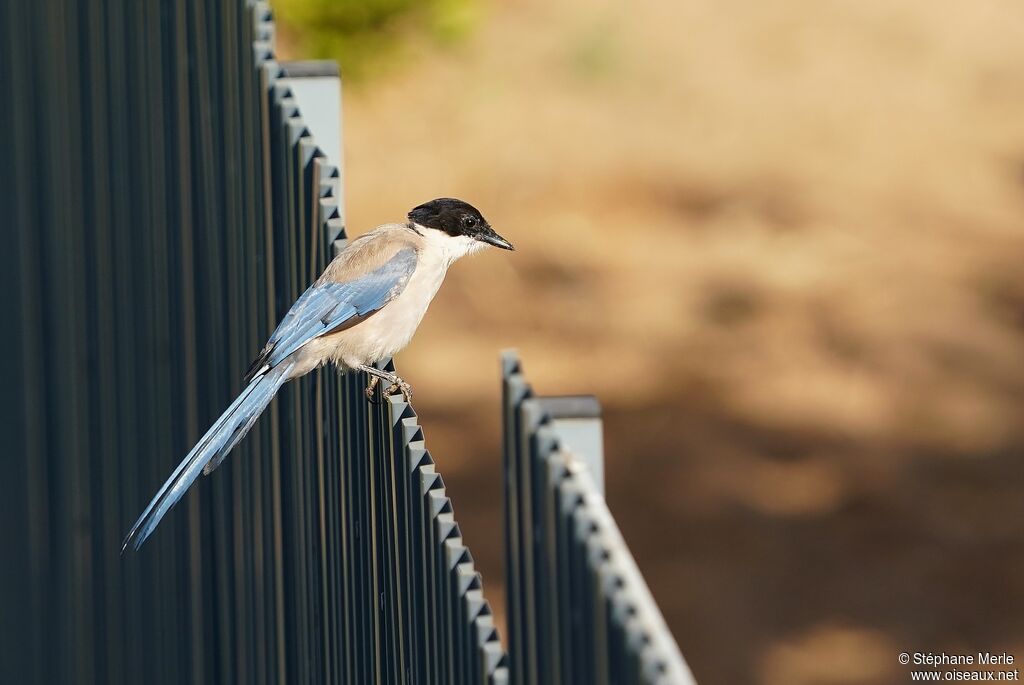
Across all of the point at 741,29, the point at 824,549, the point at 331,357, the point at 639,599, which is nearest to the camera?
the point at 639,599

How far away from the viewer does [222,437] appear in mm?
3723

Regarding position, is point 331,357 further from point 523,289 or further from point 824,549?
point 523,289

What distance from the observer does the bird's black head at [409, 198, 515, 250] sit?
507 cm

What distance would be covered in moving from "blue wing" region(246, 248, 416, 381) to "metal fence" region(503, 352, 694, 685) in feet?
4.52

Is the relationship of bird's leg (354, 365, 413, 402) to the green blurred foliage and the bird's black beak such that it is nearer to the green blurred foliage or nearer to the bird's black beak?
the bird's black beak

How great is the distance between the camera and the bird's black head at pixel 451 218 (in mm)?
5070

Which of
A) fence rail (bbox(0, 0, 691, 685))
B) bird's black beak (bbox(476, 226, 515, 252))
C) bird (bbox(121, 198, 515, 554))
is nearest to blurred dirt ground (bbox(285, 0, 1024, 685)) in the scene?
bird's black beak (bbox(476, 226, 515, 252))

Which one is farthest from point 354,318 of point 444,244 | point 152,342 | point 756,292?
point 756,292

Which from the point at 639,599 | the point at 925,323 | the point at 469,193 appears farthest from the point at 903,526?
the point at 639,599

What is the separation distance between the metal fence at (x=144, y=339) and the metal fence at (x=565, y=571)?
1440 mm

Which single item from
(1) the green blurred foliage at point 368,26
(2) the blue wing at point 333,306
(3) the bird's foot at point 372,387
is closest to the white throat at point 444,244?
(2) the blue wing at point 333,306

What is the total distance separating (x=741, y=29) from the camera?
12430 mm

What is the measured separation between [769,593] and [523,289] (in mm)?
2640

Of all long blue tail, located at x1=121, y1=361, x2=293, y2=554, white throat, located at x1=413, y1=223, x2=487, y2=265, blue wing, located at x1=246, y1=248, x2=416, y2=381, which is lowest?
long blue tail, located at x1=121, y1=361, x2=293, y2=554
